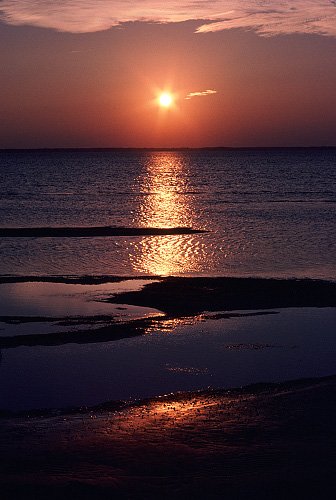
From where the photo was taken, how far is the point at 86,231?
41000 mm

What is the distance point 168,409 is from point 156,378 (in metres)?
1.84

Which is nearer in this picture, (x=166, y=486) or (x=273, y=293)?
(x=166, y=486)

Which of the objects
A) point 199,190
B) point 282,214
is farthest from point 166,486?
point 199,190

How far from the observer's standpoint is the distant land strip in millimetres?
38444

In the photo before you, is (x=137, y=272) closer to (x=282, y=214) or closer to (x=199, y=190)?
(x=282, y=214)

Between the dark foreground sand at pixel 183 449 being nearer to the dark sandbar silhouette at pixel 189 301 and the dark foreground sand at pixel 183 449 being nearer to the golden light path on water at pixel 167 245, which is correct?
the dark sandbar silhouette at pixel 189 301

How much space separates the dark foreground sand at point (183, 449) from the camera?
8.38 metres

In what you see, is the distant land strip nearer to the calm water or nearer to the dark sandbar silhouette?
the calm water

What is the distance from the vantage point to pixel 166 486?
8.48 meters

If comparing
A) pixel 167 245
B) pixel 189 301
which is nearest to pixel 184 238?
pixel 167 245

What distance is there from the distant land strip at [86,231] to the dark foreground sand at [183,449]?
27.3 meters

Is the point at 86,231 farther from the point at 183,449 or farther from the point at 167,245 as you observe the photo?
the point at 183,449

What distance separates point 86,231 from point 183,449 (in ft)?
105

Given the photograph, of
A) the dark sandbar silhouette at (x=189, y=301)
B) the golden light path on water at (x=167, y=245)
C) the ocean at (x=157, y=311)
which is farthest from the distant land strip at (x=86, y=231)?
the dark sandbar silhouette at (x=189, y=301)
